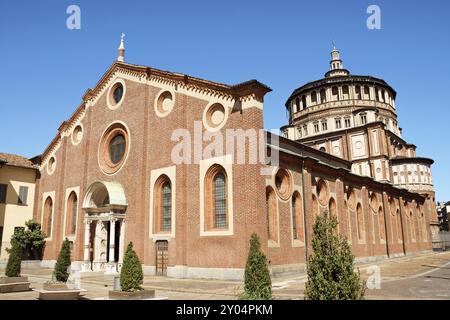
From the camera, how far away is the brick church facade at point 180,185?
18203 millimetres

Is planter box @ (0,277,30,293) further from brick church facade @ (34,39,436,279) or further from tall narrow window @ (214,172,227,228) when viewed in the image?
tall narrow window @ (214,172,227,228)

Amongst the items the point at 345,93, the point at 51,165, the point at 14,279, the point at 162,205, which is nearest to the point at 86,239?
the point at 162,205

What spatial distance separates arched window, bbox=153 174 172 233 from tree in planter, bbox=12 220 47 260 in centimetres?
1340

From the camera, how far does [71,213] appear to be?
91.9 feet

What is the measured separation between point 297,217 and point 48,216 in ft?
68.8

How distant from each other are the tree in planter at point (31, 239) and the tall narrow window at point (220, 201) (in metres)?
17.9

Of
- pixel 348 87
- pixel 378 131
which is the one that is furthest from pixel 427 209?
pixel 348 87

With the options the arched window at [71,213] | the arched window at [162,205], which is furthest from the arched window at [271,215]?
the arched window at [71,213]


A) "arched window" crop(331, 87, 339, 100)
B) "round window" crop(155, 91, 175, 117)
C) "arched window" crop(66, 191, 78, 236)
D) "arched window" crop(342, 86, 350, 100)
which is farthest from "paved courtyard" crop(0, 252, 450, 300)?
"arched window" crop(331, 87, 339, 100)

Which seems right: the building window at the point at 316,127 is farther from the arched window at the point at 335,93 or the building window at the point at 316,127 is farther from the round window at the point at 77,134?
the round window at the point at 77,134

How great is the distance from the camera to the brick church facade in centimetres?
Result: 1820
